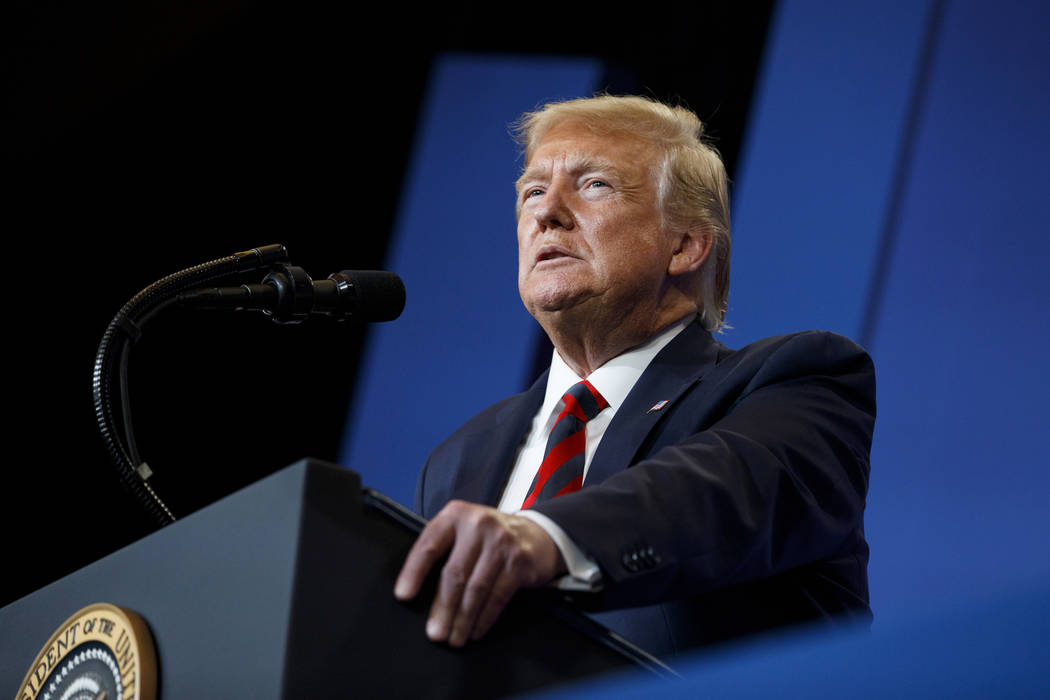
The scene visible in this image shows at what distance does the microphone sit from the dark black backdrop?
1513 millimetres

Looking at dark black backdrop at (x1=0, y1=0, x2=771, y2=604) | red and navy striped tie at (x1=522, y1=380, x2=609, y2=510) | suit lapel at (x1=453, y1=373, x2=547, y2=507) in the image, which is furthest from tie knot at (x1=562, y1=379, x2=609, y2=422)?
dark black backdrop at (x1=0, y1=0, x2=771, y2=604)

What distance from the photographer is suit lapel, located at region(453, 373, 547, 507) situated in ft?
5.45

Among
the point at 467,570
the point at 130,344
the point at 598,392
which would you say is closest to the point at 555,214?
the point at 598,392

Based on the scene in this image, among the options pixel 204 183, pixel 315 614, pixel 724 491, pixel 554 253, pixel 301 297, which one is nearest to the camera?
pixel 315 614

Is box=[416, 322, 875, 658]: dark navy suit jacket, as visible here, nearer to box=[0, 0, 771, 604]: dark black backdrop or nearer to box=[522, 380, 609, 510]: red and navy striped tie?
box=[522, 380, 609, 510]: red and navy striped tie

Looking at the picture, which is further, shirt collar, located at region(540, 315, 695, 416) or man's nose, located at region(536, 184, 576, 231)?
man's nose, located at region(536, 184, 576, 231)

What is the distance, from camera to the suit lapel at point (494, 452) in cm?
166

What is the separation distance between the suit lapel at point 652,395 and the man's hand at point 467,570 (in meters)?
0.59

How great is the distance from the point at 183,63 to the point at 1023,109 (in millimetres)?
2246

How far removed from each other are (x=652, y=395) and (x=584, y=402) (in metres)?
0.13

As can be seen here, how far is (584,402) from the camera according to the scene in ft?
5.35

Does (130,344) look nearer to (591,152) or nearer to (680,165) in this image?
(591,152)

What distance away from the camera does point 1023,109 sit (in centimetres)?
210

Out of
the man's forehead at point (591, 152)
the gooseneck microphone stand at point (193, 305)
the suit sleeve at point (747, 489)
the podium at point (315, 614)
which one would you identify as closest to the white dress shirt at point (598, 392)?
the suit sleeve at point (747, 489)
